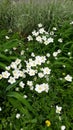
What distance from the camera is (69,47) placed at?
4145 millimetres

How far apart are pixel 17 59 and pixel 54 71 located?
0.43 m

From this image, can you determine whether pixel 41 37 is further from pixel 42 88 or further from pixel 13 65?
pixel 42 88

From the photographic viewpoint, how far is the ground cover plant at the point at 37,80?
3.19m

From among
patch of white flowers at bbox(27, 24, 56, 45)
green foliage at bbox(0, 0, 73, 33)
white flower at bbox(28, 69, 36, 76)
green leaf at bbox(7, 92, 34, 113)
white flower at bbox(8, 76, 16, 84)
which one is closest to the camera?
green leaf at bbox(7, 92, 34, 113)

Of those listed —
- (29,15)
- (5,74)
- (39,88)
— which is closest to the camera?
(39,88)

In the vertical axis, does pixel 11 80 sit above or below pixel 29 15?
below

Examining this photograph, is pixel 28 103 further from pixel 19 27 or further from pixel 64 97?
pixel 19 27

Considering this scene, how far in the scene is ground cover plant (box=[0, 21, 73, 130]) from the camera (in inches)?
126

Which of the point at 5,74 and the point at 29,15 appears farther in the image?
the point at 29,15

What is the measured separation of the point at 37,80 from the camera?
3.50 metres

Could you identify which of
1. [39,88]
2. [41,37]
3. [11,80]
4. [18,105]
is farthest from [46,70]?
[41,37]

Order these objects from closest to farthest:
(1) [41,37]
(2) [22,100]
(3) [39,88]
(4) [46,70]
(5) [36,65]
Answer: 1. (2) [22,100]
2. (3) [39,88]
3. (4) [46,70]
4. (5) [36,65]
5. (1) [41,37]

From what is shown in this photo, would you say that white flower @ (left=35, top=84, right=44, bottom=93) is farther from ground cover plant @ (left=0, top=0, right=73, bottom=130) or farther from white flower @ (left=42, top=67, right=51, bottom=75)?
Answer: white flower @ (left=42, top=67, right=51, bottom=75)

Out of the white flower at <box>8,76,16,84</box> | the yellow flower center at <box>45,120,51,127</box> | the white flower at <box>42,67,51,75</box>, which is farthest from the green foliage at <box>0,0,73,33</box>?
the yellow flower center at <box>45,120,51,127</box>
